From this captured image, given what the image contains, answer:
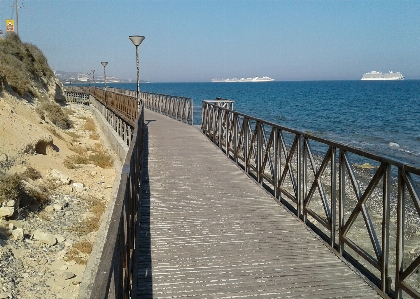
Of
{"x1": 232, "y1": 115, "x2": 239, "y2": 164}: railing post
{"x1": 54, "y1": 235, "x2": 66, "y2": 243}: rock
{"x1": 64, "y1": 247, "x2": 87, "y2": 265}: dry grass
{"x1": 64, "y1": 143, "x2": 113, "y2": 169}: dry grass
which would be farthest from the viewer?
{"x1": 64, "y1": 143, "x2": 113, "y2": 169}: dry grass

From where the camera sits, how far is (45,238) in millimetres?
8555

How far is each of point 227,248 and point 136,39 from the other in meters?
13.2

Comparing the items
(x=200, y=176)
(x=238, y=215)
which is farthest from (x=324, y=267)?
(x=200, y=176)

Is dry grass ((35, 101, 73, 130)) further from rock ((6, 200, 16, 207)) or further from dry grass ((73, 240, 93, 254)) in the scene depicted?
dry grass ((73, 240, 93, 254))

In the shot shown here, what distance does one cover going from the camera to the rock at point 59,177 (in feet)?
41.9

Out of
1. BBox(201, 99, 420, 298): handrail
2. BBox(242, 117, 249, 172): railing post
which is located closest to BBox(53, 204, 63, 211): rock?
BBox(201, 99, 420, 298): handrail

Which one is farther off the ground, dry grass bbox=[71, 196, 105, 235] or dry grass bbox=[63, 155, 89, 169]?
dry grass bbox=[63, 155, 89, 169]

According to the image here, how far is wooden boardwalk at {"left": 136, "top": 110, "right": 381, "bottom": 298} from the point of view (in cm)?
425

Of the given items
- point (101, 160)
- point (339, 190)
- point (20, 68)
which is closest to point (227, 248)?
point (339, 190)

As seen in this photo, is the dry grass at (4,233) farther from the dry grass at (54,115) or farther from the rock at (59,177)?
the dry grass at (54,115)

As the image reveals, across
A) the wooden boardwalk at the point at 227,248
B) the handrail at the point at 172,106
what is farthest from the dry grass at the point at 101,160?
the wooden boardwalk at the point at 227,248

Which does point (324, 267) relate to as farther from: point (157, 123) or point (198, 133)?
point (157, 123)

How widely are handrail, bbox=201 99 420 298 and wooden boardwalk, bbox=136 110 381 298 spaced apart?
0.73ft

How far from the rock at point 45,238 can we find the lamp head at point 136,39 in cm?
996
